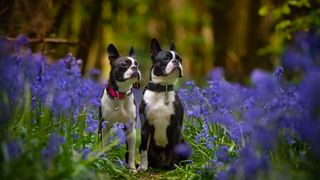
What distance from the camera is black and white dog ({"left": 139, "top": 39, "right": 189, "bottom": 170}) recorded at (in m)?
6.43

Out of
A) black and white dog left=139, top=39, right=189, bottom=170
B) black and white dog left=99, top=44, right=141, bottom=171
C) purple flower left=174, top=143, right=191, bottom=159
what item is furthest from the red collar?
purple flower left=174, top=143, right=191, bottom=159

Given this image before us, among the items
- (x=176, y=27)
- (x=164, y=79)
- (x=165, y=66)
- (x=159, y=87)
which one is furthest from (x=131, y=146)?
(x=176, y=27)

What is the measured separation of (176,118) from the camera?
21.4 ft

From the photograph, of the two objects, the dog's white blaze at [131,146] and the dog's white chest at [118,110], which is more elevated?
the dog's white chest at [118,110]

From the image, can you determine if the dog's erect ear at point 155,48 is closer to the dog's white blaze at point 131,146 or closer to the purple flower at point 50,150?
the dog's white blaze at point 131,146

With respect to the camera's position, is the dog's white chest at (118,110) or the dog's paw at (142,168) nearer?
the dog's white chest at (118,110)

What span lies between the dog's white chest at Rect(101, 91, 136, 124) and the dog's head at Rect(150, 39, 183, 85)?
43 centimetres

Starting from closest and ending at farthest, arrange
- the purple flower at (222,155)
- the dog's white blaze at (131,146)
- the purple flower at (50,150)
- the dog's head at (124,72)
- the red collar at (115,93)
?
the purple flower at (50,150) → the purple flower at (222,155) → the dog's head at (124,72) → the red collar at (115,93) → the dog's white blaze at (131,146)

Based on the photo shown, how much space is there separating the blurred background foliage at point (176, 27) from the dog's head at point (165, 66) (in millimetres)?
2592

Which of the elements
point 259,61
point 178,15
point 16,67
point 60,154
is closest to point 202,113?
point 16,67

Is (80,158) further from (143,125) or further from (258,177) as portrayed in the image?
(143,125)

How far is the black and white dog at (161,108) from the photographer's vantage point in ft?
21.1

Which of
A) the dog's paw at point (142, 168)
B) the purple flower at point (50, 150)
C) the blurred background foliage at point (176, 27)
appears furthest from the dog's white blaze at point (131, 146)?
the blurred background foliage at point (176, 27)

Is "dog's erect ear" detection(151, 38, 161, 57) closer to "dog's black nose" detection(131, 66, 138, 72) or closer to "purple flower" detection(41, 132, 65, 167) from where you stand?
"dog's black nose" detection(131, 66, 138, 72)
